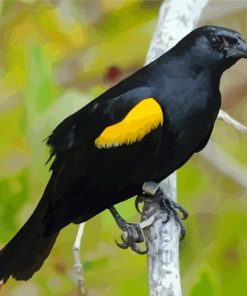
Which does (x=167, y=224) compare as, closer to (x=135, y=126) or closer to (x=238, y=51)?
(x=135, y=126)

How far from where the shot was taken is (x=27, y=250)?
65.0 inches

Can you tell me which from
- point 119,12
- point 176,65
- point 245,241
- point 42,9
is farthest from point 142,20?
point 176,65

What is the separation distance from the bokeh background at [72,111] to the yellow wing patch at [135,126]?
1.61 feet

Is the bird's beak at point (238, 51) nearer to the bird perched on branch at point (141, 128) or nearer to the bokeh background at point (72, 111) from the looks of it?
the bird perched on branch at point (141, 128)

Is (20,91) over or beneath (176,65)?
beneath

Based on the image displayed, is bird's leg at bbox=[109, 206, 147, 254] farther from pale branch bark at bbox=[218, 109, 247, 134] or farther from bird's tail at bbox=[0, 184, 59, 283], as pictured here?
pale branch bark at bbox=[218, 109, 247, 134]

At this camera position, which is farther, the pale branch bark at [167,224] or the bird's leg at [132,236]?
the bird's leg at [132,236]

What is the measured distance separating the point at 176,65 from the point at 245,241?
78 cm

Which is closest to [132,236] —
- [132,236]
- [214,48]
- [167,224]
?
[132,236]

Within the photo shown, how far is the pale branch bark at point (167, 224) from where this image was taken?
1468mm

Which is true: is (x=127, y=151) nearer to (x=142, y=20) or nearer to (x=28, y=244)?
(x=28, y=244)

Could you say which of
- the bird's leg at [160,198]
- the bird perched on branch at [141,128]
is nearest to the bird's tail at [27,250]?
the bird perched on branch at [141,128]

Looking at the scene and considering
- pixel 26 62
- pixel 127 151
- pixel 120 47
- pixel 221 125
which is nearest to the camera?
pixel 127 151

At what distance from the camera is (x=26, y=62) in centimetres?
221
